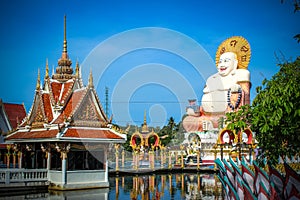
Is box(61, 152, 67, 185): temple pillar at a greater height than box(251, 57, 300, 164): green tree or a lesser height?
lesser

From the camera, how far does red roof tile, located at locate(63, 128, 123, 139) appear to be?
16344 mm

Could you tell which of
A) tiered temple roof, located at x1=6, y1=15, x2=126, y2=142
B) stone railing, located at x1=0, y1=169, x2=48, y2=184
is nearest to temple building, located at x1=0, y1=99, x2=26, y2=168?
tiered temple roof, located at x1=6, y1=15, x2=126, y2=142

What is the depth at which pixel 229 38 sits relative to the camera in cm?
4306

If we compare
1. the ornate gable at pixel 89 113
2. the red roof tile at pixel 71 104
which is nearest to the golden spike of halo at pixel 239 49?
the ornate gable at pixel 89 113

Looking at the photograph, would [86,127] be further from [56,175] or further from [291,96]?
[291,96]

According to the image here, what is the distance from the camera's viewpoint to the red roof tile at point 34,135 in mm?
16456

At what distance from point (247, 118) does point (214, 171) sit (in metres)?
20.5

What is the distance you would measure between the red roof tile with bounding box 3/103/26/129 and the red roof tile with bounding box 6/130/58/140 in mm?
9591

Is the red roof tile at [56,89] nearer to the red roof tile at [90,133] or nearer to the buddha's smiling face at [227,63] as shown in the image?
the red roof tile at [90,133]

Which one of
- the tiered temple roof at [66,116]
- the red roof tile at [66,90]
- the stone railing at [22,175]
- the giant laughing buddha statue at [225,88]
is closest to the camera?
the stone railing at [22,175]

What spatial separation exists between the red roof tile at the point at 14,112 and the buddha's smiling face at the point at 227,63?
68.9 ft

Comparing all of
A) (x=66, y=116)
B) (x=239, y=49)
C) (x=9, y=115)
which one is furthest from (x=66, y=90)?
(x=239, y=49)

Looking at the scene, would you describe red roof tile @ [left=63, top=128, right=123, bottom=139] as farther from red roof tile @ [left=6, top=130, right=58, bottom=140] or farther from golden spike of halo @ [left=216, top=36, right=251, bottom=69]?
golden spike of halo @ [left=216, top=36, right=251, bottom=69]

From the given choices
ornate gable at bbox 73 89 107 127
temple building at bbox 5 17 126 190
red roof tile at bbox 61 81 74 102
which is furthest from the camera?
red roof tile at bbox 61 81 74 102
